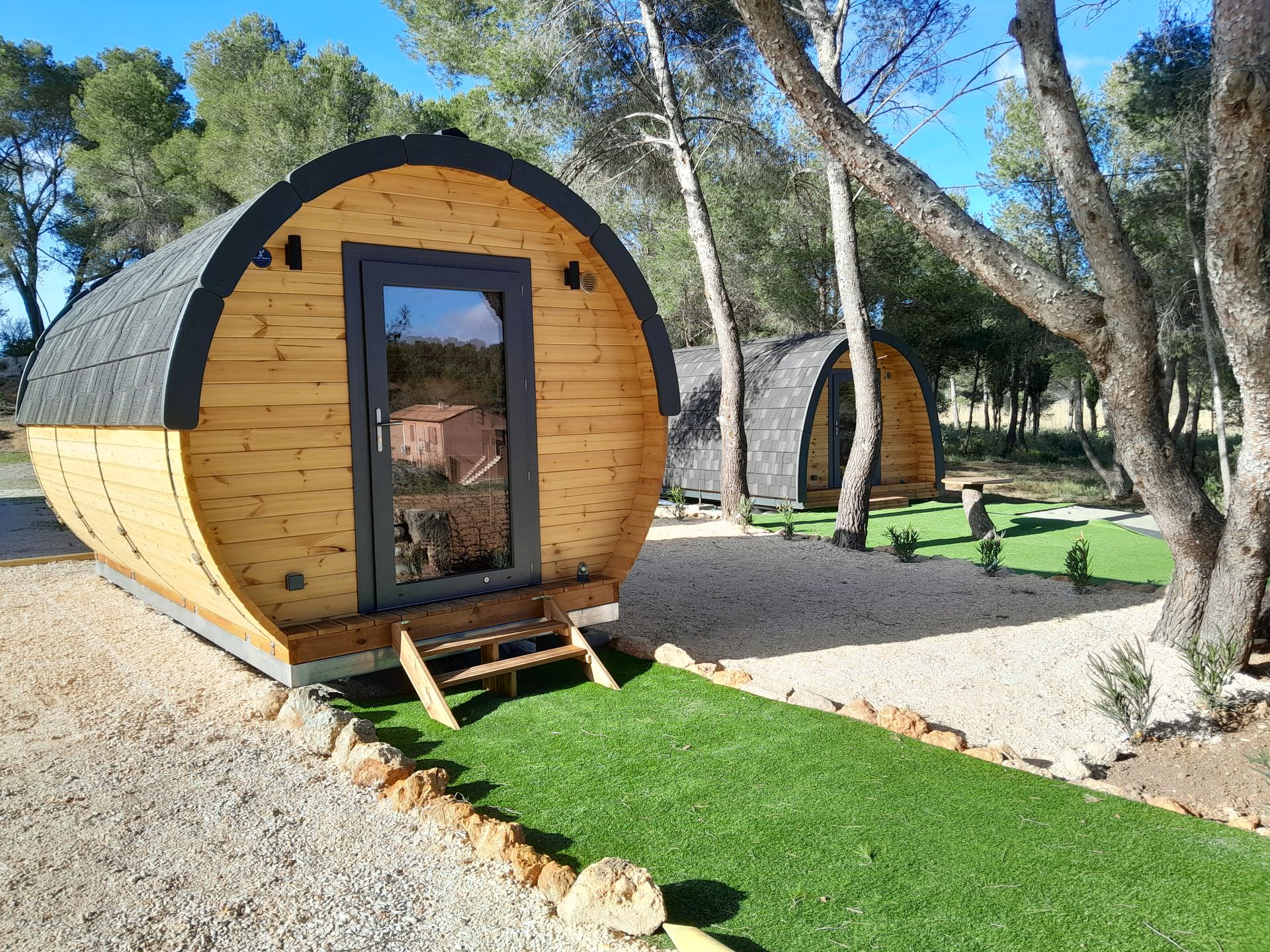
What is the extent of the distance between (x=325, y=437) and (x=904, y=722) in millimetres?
3507

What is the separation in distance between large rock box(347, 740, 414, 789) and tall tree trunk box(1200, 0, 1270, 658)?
4.89 meters

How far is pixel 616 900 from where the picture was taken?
2.78m

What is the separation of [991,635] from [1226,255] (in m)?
2.98

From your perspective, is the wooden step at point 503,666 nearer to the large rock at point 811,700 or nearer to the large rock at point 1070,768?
the large rock at point 811,700

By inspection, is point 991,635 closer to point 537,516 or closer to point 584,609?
point 584,609

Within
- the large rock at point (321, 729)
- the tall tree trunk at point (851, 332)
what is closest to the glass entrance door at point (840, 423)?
the tall tree trunk at point (851, 332)

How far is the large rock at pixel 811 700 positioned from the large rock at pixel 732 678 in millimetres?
345

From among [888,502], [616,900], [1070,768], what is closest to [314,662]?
[616,900]

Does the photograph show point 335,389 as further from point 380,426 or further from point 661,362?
point 661,362

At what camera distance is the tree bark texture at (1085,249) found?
5.34 metres

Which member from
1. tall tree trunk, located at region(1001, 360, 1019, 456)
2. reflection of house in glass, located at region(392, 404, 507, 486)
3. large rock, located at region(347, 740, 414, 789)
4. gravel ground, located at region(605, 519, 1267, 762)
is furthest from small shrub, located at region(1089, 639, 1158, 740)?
tall tree trunk, located at region(1001, 360, 1019, 456)

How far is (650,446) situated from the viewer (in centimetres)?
630

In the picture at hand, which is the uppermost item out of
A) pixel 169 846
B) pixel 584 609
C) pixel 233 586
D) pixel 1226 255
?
pixel 1226 255

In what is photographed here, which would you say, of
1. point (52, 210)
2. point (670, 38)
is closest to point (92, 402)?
point (670, 38)
